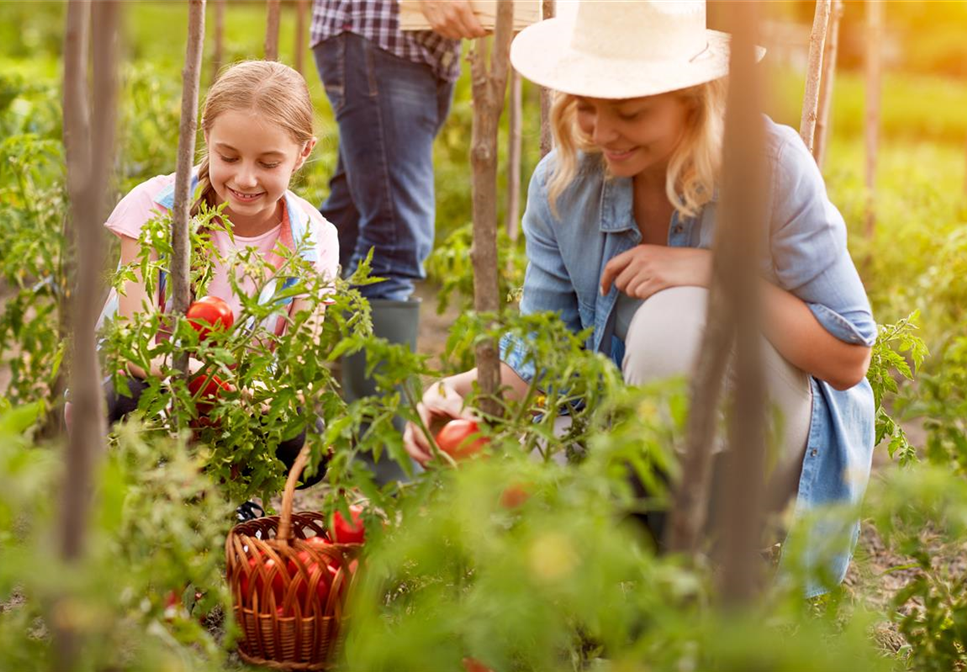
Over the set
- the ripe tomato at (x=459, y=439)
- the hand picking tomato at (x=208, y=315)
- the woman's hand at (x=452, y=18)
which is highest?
the woman's hand at (x=452, y=18)

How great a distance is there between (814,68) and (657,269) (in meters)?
0.66

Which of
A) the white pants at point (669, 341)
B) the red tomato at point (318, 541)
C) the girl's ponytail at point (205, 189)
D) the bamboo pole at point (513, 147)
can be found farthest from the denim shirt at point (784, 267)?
the bamboo pole at point (513, 147)

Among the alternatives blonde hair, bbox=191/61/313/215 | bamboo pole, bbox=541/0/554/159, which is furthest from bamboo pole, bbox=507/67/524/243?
blonde hair, bbox=191/61/313/215

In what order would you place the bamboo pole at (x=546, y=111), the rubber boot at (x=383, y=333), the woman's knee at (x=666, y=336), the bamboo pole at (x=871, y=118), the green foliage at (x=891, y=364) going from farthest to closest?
the bamboo pole at (x=871, y=118), the rubber boot at (x=383, y=333), the bamboo pole at (x=546, y=111), the green foliage at (x=891, y=364), the woman's knee at (x=666, y=336)

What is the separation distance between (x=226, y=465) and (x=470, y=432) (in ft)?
1.50

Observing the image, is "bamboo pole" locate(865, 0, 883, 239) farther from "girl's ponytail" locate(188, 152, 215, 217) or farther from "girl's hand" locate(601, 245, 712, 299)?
"girl's ponytail" locate(188, 152, 215, 217)

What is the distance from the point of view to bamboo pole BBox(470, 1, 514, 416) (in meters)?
1.66

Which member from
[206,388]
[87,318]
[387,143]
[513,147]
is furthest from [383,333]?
[87,318]

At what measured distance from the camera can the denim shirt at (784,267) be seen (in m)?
1.70

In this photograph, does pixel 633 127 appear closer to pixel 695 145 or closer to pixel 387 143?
pixel 695 145

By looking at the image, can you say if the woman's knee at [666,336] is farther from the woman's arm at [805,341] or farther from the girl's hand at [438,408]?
the girl's hand at [438,408]

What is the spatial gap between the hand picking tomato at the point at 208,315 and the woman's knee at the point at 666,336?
0.63 m

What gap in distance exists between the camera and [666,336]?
1.64 m

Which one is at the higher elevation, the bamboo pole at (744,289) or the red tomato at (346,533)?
the bamboo pole at (744,289)
